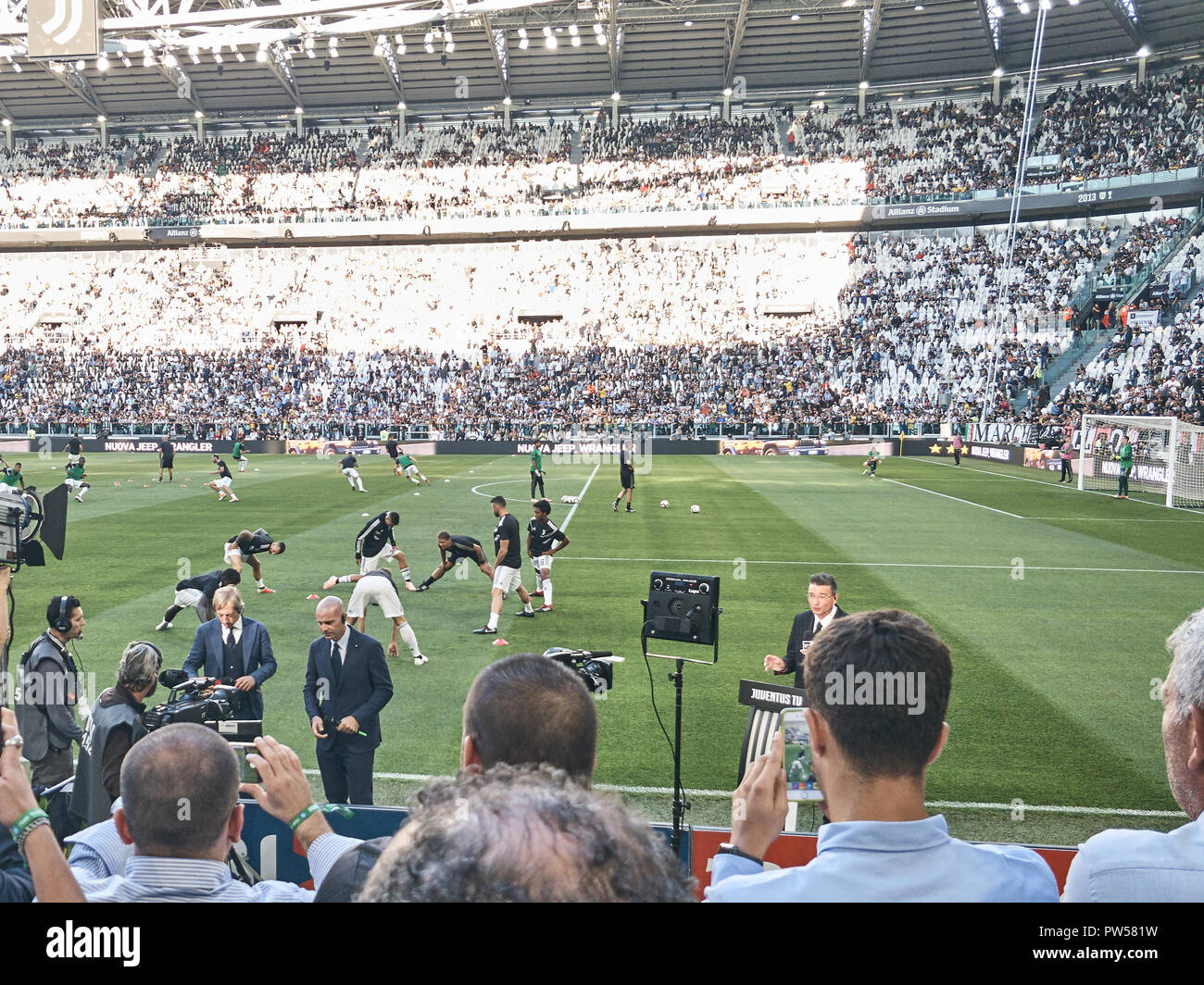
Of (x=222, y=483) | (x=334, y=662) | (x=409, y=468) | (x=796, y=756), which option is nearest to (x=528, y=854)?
(x=796, y=756)

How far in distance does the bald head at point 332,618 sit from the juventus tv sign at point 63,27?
757 inches

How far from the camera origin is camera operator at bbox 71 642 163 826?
19.3 feet

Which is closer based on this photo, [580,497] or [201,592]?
[201,592]

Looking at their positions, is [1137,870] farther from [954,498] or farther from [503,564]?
[954,498]

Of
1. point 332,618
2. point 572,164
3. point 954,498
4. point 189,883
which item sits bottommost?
point 954,498

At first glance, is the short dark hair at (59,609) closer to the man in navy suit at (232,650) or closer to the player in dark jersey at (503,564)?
the man in navy suit at (232,650)

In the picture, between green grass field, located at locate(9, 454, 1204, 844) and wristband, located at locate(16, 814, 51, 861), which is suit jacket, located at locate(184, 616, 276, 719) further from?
wristband, located at locate(16, 814, 51, 861)

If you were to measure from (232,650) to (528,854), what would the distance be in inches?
296

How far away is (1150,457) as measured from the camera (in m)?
34.2

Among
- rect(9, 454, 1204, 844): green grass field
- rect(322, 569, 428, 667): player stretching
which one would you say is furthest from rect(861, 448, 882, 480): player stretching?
rect(322, 569, 428, 667): player stretching

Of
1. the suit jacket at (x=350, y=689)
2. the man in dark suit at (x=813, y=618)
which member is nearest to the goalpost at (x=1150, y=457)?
the man in dark suit at (x=813, y=618)

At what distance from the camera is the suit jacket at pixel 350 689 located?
24.0 ft

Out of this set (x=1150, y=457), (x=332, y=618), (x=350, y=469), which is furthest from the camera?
(x=1150, y=457)

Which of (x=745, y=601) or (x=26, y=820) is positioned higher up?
(x=26, y=820)
